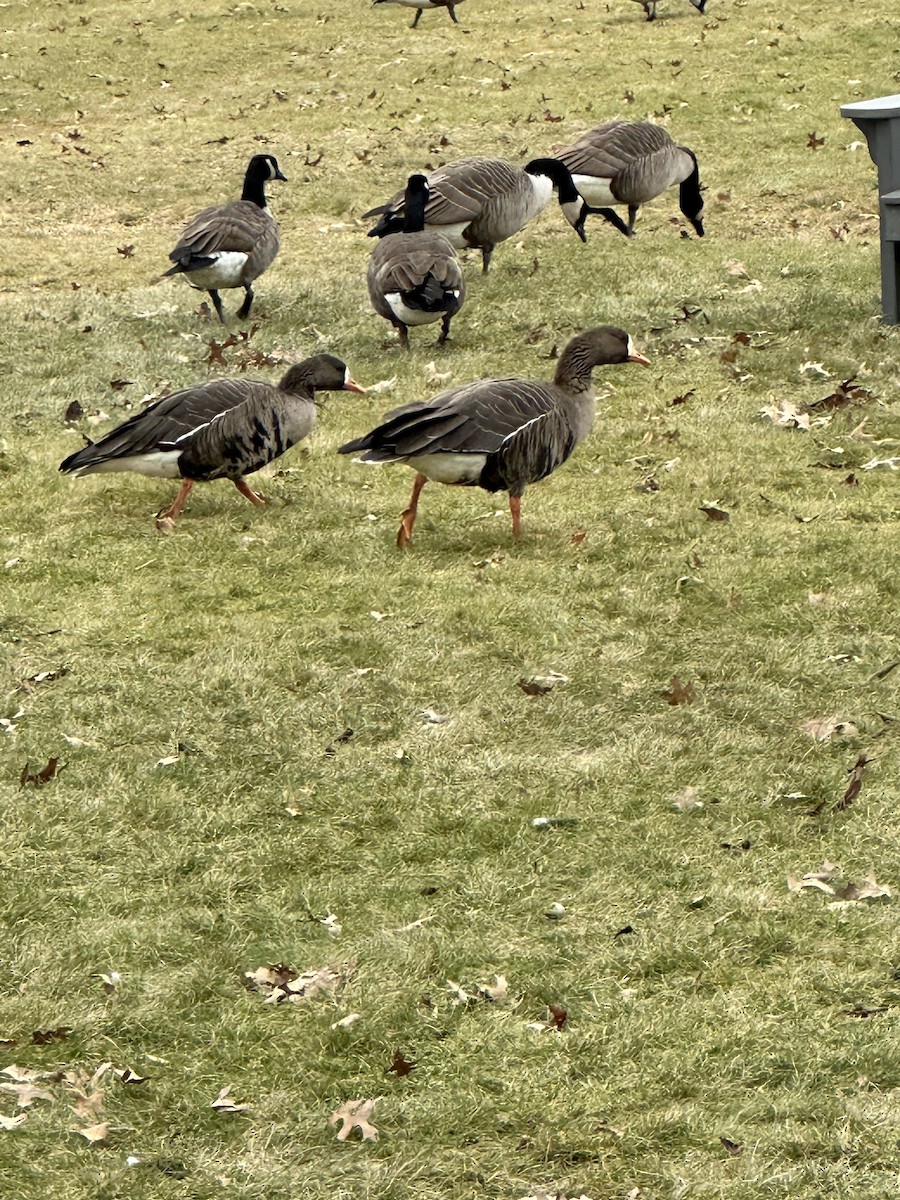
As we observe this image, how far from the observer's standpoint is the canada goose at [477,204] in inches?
566

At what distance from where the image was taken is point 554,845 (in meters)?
6.14

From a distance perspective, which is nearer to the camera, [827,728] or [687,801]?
[687,801]

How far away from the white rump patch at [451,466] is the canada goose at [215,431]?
132 cm

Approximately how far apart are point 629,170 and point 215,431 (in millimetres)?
8100

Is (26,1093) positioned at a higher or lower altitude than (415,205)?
lower

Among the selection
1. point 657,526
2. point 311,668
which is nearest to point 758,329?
point 657,526

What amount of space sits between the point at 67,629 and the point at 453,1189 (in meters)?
4.65

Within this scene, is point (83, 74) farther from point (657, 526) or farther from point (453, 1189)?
point (453, 1189)

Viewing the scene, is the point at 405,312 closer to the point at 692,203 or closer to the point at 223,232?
the point at 223,232

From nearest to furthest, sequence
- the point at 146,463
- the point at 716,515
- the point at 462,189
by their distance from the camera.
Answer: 1. the point at 146,463
2. the point at 716,515
3. the point at 462,189

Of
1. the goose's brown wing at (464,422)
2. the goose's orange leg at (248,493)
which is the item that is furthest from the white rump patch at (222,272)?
the goose's brown wing at (464,422)

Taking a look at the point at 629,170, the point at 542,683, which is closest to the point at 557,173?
the point at 629,170

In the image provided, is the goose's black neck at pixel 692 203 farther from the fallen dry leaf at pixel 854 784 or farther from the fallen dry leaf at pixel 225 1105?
the fallen dry leaf at pixel 225 1105

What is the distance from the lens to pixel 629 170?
15.9m
